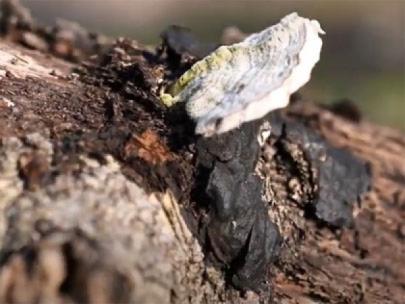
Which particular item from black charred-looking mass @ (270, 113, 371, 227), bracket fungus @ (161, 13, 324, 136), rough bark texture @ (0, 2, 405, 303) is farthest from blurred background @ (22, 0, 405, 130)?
bracket fungus @ (161, 13, 324, 136)

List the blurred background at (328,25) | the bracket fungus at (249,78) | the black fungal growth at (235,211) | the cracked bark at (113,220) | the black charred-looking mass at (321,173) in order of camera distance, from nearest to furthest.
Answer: the cracked bark at (113,220)
the bracket fungus at (249,78)
the black fungal growth at (235,211)
the black charred-looking mass at (321,173)
the blurred background at (328,25)

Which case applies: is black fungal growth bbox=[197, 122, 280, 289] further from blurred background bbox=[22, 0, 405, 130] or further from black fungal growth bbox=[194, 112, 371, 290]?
blurred background bbox=[22, 0, 405, 130]

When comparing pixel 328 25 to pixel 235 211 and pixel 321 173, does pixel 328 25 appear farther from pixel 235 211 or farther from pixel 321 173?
pixel 235 211

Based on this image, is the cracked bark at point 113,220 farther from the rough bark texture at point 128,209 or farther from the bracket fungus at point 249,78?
the bracket fungus at point 249,78

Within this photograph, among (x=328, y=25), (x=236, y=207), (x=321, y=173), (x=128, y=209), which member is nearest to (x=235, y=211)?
(x=236, y=207)

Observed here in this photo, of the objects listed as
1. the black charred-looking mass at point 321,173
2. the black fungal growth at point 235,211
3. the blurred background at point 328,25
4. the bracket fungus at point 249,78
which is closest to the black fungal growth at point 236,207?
the black fungal growth at point 235,211

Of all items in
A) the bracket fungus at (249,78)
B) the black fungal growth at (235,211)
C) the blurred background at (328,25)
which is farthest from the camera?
the blurred background at (328,25)
